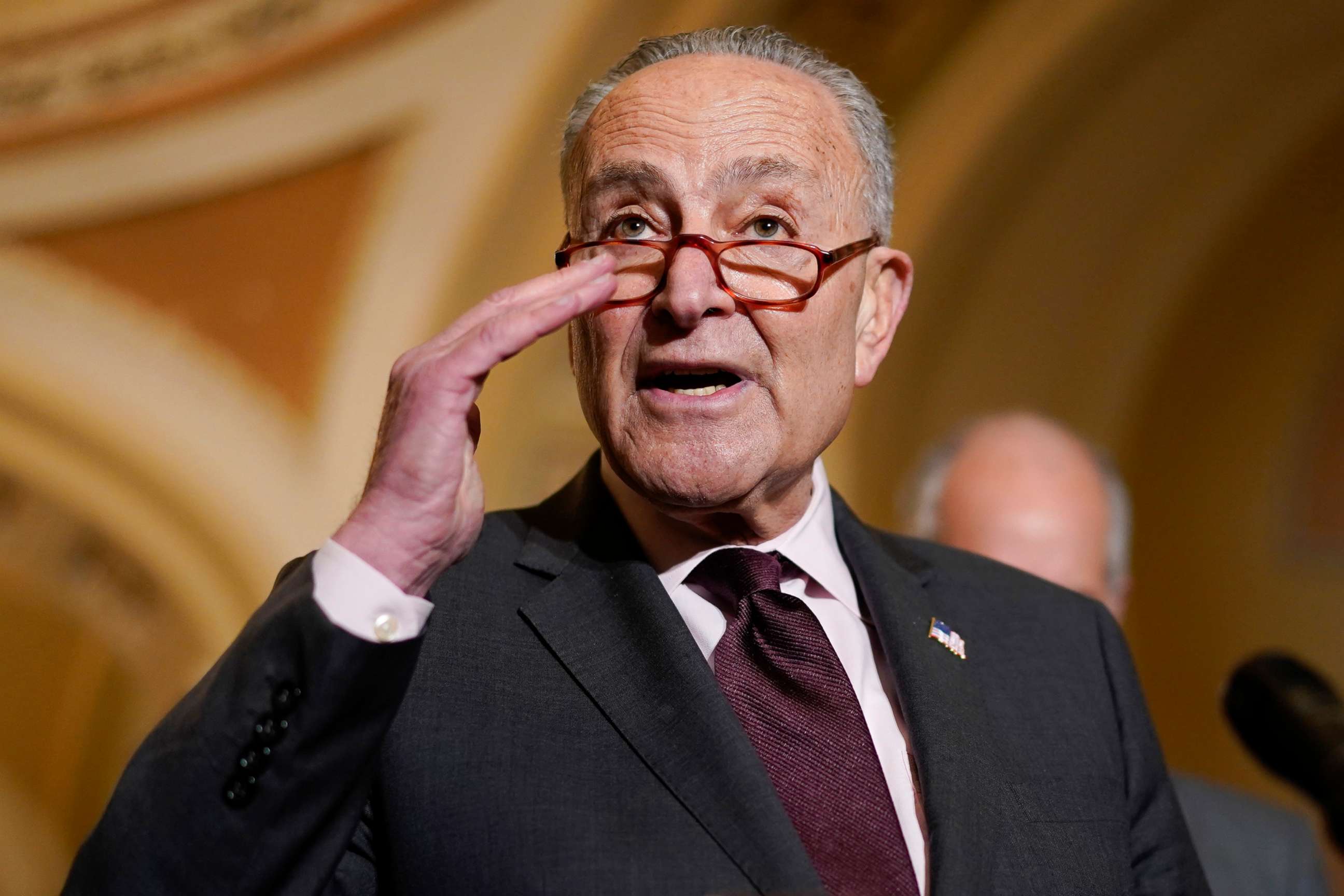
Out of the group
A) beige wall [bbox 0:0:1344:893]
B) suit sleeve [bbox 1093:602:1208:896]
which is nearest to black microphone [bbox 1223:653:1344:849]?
suit sleeve [bbox 1093:602:1208:896]

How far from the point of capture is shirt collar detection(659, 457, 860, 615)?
1817 mm

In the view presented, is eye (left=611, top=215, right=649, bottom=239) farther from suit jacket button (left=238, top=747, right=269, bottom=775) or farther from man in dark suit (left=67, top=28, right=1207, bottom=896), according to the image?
suit jacket button (left=238, top=747, right=269, bottom=775)

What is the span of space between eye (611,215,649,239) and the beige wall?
8.66 ft

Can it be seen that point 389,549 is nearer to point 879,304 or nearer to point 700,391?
point 700,391

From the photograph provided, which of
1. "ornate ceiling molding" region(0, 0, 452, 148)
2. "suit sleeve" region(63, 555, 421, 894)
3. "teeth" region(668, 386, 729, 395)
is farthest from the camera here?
"ornate ceiling molding" region(0, 0, 452, 148)

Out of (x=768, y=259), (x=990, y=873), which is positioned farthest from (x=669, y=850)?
(x=768, y=259)

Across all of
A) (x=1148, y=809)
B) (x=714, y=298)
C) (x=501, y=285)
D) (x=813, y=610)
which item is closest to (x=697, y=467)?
(x=714, y=298)

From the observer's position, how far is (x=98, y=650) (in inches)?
240

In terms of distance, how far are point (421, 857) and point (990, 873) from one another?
0.67 m

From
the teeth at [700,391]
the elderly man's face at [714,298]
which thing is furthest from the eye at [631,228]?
the teeth at [700,391]

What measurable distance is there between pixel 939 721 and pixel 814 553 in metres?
0.31

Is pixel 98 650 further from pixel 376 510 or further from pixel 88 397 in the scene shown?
pixel 376 510

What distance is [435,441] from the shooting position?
1.46 meters

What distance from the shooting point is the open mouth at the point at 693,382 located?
68.0 inches
